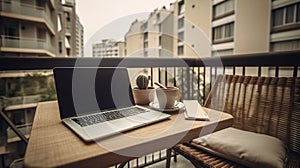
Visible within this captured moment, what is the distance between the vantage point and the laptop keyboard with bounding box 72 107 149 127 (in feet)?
2.50

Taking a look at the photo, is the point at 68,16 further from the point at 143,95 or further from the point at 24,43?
the point at 143,95

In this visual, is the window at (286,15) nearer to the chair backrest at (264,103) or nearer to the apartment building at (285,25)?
the apartment building at (285,25)

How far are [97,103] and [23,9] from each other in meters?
7.23

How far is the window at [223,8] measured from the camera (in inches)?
290

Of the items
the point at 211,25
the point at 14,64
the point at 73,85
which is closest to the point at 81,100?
the point at 73,85

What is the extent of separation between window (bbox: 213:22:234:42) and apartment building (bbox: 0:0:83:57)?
6.09m

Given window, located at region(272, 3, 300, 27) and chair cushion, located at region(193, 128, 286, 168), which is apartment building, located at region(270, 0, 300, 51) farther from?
chair cushion, located at region(193, 128, 286, 168)

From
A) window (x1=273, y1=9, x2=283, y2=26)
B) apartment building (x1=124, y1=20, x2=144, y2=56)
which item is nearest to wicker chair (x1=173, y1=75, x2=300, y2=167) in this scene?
apartment building (x1=124, y1=20, x2=144, y2=56)

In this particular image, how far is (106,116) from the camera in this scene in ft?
2.73

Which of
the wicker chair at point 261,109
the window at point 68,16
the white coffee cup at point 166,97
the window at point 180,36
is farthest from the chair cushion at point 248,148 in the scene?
the window at point 180,36

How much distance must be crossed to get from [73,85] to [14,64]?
542 millimetres

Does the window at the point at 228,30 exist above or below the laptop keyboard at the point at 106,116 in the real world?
above

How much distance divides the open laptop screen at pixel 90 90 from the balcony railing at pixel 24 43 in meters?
6.61

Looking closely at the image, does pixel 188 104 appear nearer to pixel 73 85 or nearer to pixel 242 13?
pixel 73 85
